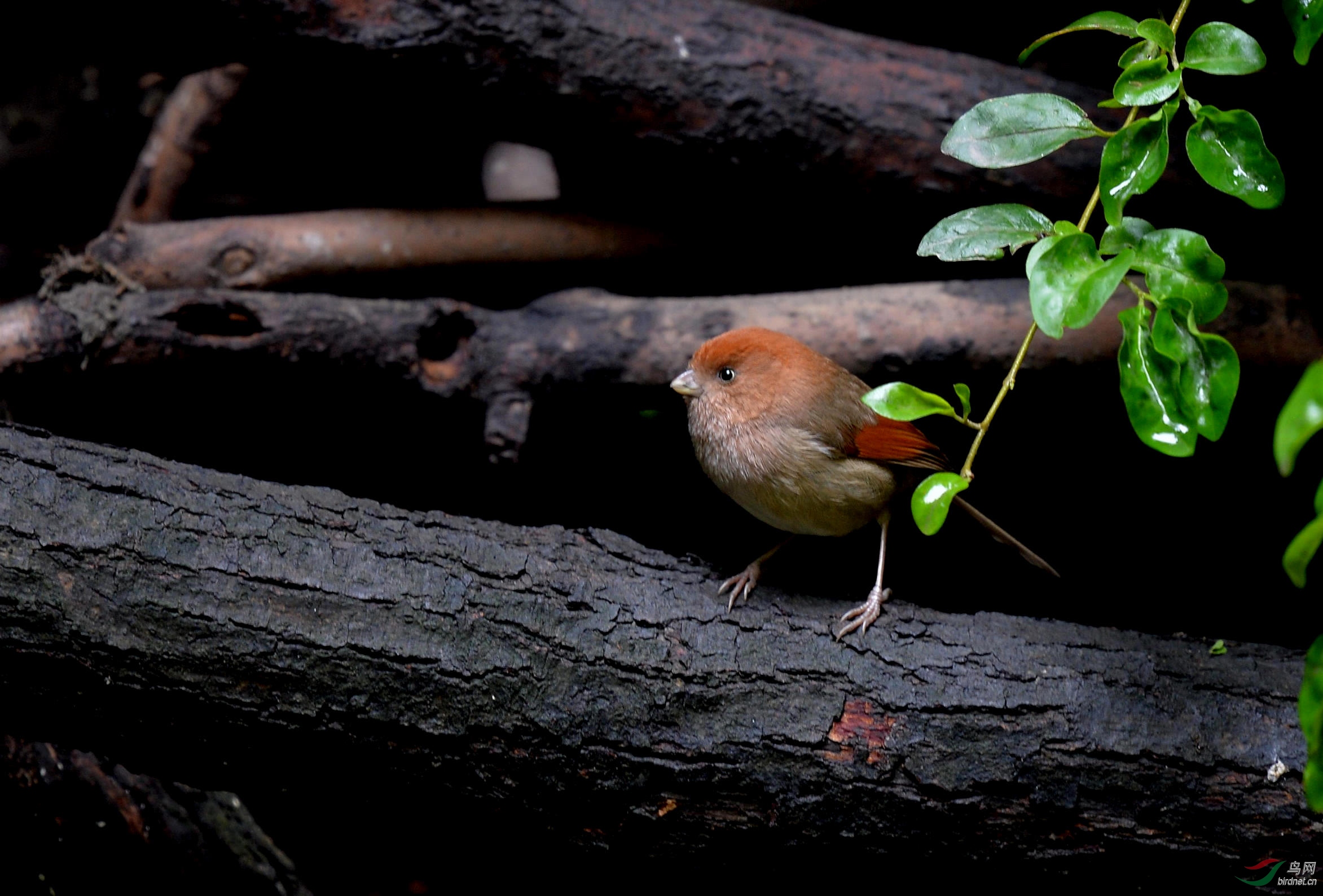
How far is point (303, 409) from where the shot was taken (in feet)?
12.1

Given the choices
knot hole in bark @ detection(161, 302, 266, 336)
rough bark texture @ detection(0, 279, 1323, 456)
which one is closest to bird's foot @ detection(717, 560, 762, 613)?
rough bark texture @ detection(0, 279, 1323, 456)

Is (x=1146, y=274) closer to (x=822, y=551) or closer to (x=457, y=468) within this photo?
(x=822, y=551)

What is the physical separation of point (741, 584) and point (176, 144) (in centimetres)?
287

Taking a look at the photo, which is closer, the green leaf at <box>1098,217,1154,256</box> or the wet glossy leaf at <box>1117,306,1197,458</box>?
the wet glossy leaf at <box>1117,306,1197,458</box>

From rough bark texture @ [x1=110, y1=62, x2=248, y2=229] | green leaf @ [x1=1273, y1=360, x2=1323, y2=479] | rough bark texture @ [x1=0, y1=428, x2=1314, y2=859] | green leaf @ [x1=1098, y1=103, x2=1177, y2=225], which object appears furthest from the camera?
rough bark texture @ [x1=110, y1=62, x2=248, y2=229]

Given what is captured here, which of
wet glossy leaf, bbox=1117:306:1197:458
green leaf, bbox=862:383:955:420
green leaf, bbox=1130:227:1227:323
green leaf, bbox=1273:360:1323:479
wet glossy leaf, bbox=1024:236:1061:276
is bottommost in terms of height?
green leaf, bbox=862:383:955:420

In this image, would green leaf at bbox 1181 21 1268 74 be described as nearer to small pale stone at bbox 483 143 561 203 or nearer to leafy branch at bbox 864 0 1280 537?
leafy branch at bbox 864 0 1280 537

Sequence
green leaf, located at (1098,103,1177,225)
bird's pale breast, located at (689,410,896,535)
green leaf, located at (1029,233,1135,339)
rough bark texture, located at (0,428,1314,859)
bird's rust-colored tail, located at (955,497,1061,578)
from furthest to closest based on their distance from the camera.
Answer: bird's rust-colored tail, located at (955,497,1061,578)
bird's pale breast, located at (689,410,896,535)
rough bark texture, located at (0,428,1314,859)
green leaf, located at (1098,103,1177,225)
green leaf, located at (1029,233,1135,339)

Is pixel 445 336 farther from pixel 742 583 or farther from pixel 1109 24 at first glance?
pixel 1109 24

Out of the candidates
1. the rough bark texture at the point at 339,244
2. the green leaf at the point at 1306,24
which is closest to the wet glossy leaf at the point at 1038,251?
the green leaf at the point at 1306,24

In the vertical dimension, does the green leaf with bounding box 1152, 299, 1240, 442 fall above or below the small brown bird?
above

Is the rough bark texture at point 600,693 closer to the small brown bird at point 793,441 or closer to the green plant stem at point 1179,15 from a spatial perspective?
the small brown bird at point 793,441

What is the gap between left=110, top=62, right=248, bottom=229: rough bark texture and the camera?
3.90 metres

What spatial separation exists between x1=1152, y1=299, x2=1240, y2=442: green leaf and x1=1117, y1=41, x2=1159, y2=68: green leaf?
56 centimetres
